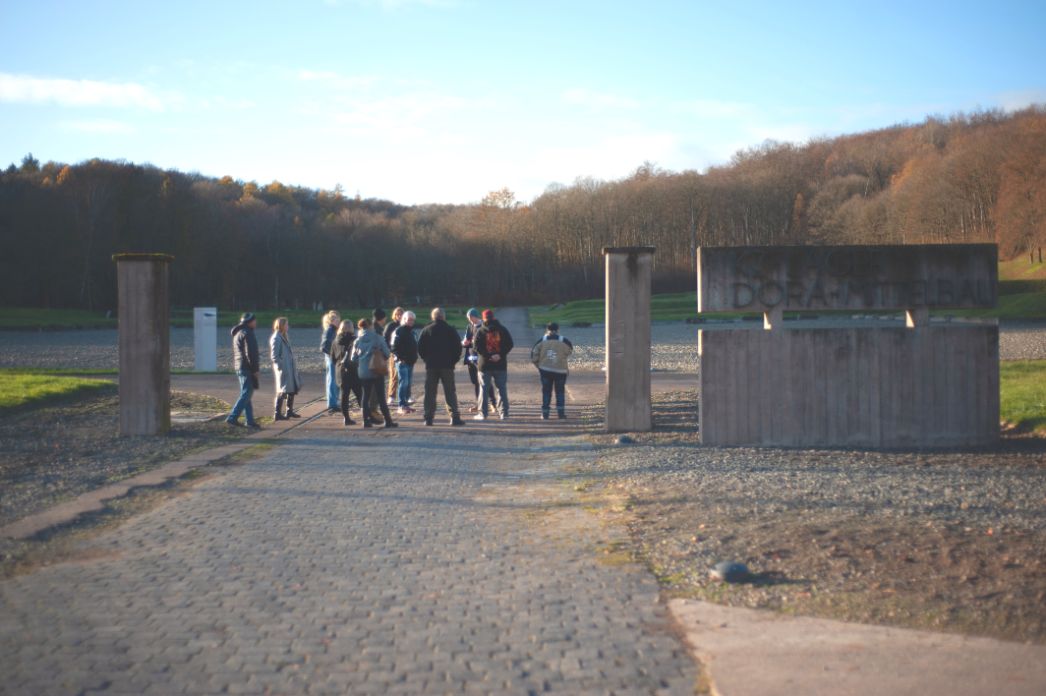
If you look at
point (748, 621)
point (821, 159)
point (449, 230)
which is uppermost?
point (821, 159)

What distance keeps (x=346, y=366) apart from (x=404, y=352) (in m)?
1.38

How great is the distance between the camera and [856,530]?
25.3 feet

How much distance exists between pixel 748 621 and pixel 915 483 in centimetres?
502

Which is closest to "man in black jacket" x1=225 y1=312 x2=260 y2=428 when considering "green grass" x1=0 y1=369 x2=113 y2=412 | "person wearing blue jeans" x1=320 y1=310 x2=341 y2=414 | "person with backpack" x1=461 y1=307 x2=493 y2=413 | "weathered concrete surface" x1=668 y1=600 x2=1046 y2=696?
"person wearing blue jeans" x1=320 y1=310 x2=341 y2=414

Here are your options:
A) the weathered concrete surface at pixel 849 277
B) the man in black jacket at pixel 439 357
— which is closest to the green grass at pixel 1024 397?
the weathered concrete surface at pixel 849 277

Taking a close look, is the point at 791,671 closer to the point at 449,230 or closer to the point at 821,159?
the point at 449,230

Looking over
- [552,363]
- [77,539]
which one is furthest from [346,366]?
[77,539]

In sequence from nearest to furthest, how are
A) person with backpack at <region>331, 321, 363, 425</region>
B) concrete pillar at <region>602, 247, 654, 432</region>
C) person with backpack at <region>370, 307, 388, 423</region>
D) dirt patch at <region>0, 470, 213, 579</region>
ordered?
dirt patch at <region>0, 470, 213, 579</region> < concrete pillar at <region>602, 247, 654, 432</region> < person with backpack at <region>370, 307, 388, 423</region> < person with backpack at <region>331, 321, 363, 425</region>

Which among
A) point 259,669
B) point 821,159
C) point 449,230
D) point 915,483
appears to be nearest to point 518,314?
point 449,230

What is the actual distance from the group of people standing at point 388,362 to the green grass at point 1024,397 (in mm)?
6958

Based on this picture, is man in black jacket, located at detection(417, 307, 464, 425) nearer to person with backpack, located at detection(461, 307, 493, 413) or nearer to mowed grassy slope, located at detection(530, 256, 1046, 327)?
person with backpack, located at detection(461, 307, 493, 413)

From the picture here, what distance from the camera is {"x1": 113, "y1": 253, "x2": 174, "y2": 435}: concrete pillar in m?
14.3

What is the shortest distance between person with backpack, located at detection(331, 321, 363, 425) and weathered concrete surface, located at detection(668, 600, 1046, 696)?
34.9 feet

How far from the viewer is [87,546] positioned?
754cm
